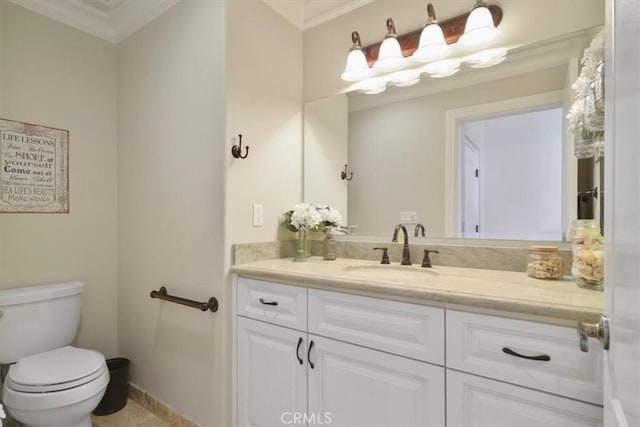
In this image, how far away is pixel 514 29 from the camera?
145 cm

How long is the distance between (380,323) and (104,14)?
2.49 metres

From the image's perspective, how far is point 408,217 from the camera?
180 centimetres

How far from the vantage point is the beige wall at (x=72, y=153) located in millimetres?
1818

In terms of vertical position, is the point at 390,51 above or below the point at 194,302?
above

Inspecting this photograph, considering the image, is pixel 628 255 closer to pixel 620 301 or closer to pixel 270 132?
pixel 620 301

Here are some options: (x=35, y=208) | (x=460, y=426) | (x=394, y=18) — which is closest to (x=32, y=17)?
(x=35, y=208)

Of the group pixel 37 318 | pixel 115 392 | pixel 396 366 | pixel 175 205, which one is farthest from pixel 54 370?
pixel 396 366

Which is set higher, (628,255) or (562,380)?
(628,255)

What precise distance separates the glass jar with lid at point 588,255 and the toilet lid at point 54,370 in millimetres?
2080

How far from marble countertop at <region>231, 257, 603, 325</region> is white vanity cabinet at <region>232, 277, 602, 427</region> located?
0.04 meters

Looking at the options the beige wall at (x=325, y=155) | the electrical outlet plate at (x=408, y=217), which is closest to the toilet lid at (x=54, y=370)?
the beige wall at (x=325, y=155)

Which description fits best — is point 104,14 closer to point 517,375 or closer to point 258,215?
point 258,215

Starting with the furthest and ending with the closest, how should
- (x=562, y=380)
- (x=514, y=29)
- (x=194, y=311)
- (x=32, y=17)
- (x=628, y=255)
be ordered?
(x=32, y=17) < (x=194, y=311) < (x=514, y=29) < (x=562, y=380) < (x=628, y=255)

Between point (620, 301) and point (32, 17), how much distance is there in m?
2.84
